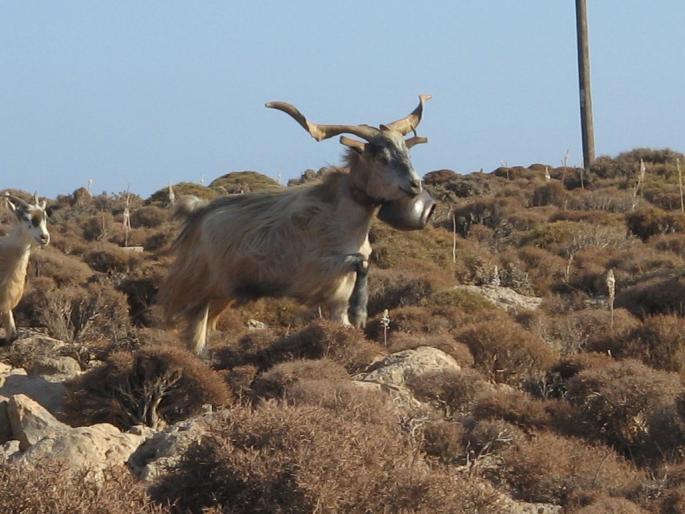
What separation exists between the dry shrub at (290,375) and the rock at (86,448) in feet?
5.24

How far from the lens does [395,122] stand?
40.7ft

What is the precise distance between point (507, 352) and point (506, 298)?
4579 mm

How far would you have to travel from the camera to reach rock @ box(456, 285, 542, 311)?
595 inches

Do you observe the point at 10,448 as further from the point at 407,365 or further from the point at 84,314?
the point at 84,314

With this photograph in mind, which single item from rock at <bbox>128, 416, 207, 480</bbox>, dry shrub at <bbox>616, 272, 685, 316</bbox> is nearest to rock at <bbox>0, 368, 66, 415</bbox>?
rock at <bbox>128, 416, 207, 480</bbox>

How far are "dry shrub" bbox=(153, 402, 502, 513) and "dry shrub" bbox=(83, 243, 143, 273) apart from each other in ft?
39.3

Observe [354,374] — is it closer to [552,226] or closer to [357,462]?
[357,462]

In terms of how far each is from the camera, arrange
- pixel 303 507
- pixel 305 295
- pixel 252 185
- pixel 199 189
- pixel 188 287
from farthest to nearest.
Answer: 1. pixel 252 185
2. pixel 199 189
3. pixel 188 287
4. pixel 305 295
5. pixel 303 507

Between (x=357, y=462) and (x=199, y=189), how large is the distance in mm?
26378

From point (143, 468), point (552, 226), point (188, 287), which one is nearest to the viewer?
point (143, 468)

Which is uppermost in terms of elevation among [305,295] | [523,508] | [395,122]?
[395,122]

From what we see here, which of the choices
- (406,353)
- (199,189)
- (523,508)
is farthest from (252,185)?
(523,508)

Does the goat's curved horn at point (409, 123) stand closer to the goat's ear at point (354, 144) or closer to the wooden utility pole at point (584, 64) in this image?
the goat's ear at point (354, 144)

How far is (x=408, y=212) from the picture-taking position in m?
11.8
